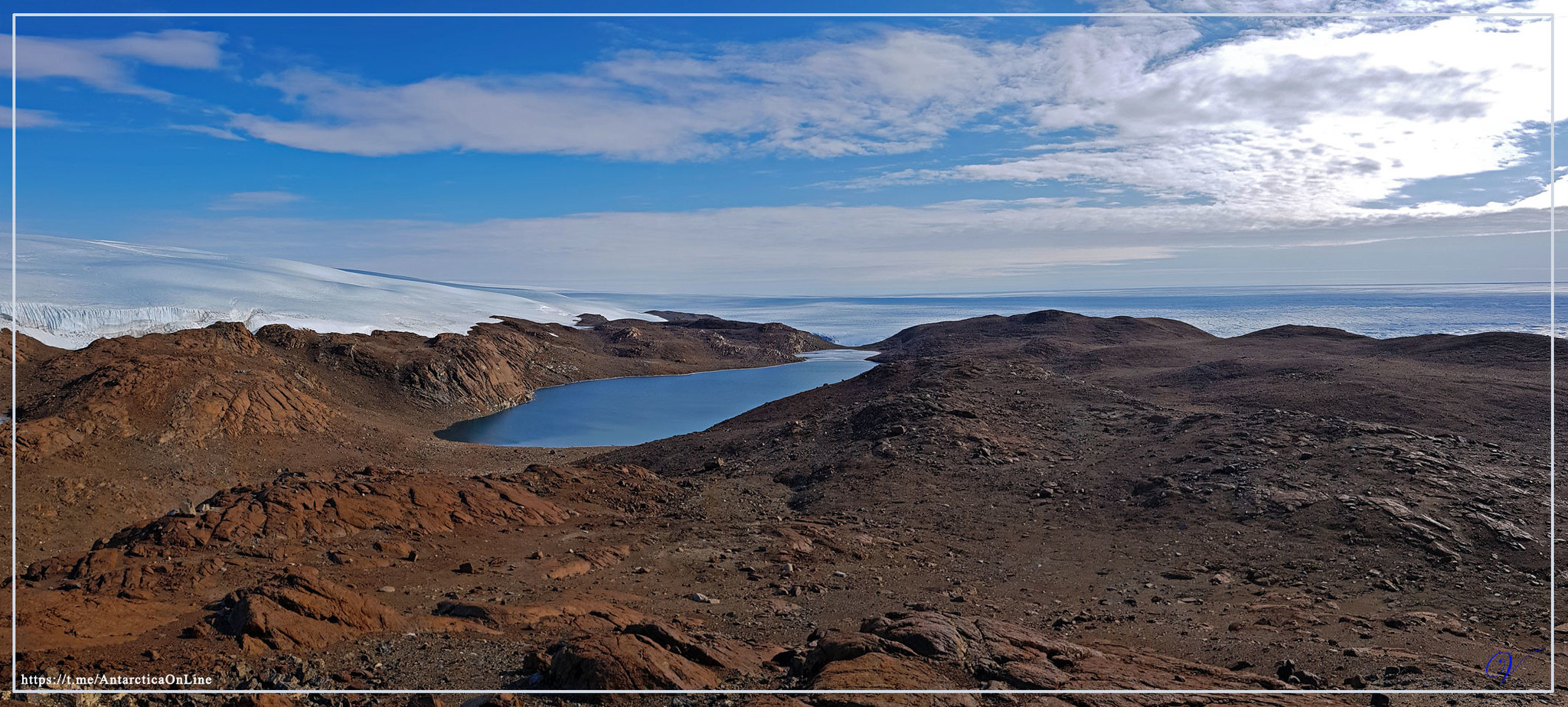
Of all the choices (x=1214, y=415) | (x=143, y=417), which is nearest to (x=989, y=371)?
(x=1214, y=415)

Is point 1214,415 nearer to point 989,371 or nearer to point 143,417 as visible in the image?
point 989,371

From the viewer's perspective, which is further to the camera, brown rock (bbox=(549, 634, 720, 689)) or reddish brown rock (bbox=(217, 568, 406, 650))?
reddish brown rock (bbox=(217, 568, 406, 650))

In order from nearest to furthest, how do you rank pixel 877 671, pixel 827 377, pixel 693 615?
pixel 877 671, pixel 693 615, pixel 827 377

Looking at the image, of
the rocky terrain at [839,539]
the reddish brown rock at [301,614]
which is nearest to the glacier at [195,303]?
the rocky terrain at [839,539]
